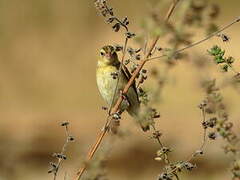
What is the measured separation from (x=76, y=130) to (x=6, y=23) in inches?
58.8

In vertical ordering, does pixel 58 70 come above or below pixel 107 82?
above

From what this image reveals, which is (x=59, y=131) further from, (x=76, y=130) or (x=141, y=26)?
(x=141, y=26)

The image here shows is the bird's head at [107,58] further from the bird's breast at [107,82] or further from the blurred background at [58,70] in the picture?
the blurred background at [58,70]

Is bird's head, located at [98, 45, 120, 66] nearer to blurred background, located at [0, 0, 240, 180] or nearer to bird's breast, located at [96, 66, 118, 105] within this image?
bird's breast, located at [96, 66, 118, 105]

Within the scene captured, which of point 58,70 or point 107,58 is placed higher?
point 58,70

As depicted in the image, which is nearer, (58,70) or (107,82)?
(107,82)

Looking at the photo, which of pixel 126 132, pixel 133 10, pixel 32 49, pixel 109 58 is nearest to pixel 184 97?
pixel 133 10

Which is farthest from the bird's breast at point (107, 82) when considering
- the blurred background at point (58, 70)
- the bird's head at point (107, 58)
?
the blurred background at point (58, 70)

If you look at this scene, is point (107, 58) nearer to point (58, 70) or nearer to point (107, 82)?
point (107, 82)

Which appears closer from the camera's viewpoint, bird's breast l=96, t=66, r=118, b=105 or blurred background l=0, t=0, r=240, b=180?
bird's breast l=96, t=66, r=118, b=105

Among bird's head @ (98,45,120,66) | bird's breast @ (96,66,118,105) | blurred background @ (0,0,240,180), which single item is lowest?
bird's breast @ (96,66,118,105)

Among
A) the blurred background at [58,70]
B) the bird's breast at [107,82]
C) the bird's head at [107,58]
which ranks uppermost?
the blurred background at [58,70]

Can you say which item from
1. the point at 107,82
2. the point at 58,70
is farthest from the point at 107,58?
the point at 58,70

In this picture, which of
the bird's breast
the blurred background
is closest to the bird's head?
the bird's breast
